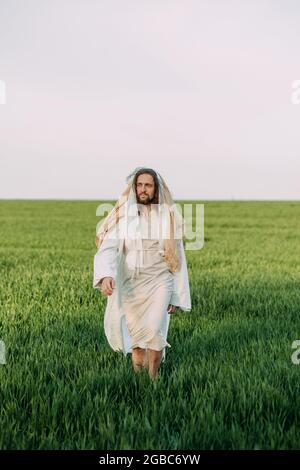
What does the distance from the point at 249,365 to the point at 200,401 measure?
1.10m

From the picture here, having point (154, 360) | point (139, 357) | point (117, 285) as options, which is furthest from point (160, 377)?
point (117, 285)

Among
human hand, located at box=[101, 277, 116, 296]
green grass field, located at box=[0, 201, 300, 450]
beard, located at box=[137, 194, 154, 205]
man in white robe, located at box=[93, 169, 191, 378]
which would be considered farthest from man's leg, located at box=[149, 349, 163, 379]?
beard, located at box=[137, 194, 154, 205]

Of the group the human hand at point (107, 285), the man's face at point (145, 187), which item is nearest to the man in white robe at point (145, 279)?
the man's face at point (145, 187)

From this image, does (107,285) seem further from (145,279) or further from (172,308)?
(172,308)

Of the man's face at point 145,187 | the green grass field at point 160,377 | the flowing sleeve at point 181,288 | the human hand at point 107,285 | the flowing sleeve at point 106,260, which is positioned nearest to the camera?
the green grass field at point 160,377

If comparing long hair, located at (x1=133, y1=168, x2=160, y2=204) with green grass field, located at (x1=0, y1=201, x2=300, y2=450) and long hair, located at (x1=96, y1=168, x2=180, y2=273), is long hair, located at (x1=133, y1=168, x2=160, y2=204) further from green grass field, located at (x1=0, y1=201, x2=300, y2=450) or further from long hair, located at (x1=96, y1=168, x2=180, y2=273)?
green grass field, located at (x1=0, y1=201, x2=300, y2=450)

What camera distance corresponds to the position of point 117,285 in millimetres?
5406

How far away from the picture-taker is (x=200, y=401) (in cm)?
426

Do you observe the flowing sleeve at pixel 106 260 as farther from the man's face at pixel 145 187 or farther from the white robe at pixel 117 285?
the man's face at pixel 145 187

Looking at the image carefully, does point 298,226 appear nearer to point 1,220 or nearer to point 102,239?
point 1,220

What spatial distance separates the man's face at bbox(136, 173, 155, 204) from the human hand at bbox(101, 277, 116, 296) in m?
0.73

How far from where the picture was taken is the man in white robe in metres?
5.18

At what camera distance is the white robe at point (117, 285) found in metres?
5.11
